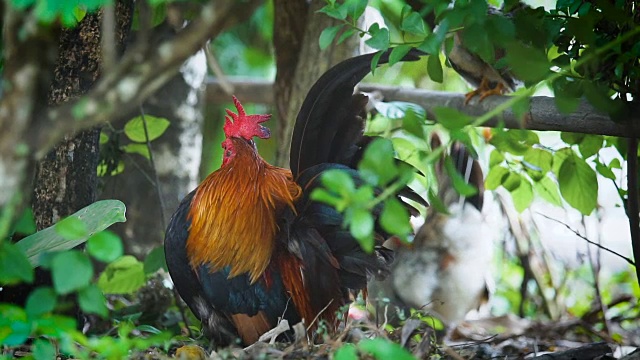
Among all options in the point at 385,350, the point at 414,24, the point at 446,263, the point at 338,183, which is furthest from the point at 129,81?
the point at 446,263

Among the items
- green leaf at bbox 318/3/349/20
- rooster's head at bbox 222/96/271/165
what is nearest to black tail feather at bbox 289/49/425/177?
rooster's head at bbox 222/96/271/165

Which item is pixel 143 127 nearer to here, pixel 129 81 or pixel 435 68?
pixel 435 68

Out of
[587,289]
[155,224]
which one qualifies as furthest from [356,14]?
[587,289]

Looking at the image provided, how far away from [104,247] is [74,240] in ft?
2.16

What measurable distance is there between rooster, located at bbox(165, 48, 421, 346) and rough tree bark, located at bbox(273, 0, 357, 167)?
0.63 metres

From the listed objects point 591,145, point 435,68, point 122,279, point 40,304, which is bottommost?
point 122,279

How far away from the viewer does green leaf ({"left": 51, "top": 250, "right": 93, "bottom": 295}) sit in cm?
117

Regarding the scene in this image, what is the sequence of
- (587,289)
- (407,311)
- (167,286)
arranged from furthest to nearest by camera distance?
(587,289)
(407,311)
(167,286)

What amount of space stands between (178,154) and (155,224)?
0.36 meters

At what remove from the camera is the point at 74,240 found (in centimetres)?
181

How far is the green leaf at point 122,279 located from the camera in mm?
2799

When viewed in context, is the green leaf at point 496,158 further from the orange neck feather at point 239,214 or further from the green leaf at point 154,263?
the green leaf at point 154,263

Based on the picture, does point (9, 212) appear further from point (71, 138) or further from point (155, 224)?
point (155, 224)

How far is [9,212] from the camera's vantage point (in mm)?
1160
